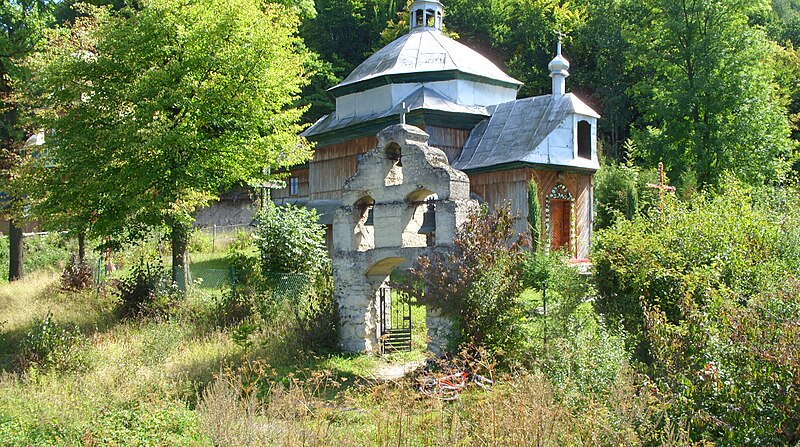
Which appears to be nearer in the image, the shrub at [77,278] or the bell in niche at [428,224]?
the bell in niche at [428,224]

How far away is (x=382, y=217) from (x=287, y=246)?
18.0 feet

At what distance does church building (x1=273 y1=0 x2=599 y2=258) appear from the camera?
22391mm

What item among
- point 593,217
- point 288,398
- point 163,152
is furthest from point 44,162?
point 593,217

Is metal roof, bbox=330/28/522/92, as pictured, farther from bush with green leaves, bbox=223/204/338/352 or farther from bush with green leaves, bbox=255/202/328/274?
bush with green leaves, bbox=255/202/328/274

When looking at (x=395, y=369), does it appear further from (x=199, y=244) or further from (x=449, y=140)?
(x=199, y=244)

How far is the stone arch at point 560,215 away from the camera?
22.9 m

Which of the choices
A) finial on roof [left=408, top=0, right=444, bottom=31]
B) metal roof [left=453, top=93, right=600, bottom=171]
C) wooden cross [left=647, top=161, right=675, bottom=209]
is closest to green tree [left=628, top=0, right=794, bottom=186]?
wooden cross [left=647, top=161, right=675, bottom=209]

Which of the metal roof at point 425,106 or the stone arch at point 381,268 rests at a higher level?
the metal roof at point 425,106

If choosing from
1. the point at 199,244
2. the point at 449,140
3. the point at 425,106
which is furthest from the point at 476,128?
the point at 199,244

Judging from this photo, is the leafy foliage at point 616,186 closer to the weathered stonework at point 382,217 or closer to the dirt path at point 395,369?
the weathered stonework at point 382,217

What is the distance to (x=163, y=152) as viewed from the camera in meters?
15.7

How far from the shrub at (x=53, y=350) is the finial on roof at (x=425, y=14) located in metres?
19.8

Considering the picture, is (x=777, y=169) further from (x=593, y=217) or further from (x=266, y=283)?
(x=266, y=283)

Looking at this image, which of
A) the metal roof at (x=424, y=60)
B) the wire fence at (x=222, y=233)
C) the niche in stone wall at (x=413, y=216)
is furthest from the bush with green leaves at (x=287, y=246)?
the wire fence at (x=222, y=233)
